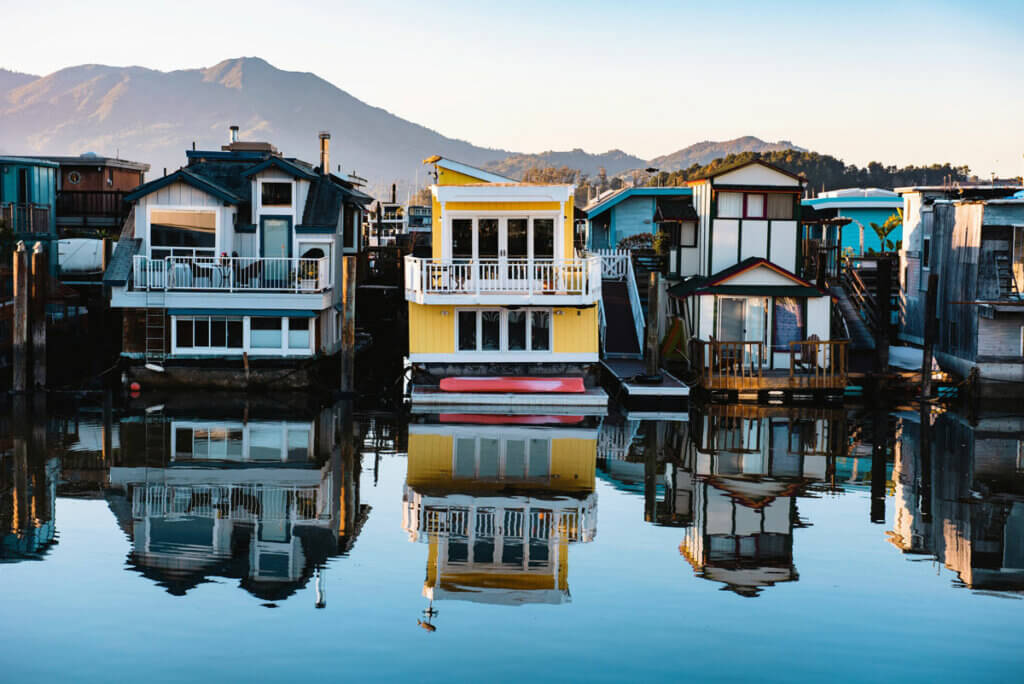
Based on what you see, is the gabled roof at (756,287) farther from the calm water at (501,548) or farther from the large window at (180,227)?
the large window at (180,227)

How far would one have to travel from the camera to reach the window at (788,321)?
35.6 meters

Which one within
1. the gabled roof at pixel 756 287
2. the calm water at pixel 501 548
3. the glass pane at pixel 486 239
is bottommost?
the calm water at pixel 501 548

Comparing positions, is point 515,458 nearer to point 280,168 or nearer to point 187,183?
point 280,168

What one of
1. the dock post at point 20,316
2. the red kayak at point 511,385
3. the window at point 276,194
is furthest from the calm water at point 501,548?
the window at point 276,194

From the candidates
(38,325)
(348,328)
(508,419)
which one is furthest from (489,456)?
(38,325)

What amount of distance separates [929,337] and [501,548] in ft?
64.5

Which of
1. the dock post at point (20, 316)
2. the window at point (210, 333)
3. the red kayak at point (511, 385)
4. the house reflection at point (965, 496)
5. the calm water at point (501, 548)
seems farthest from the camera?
the window at point (210, 333)

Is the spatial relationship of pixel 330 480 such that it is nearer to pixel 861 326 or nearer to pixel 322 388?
pixel 322 388

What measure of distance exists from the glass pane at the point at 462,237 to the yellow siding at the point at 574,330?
323 centimetres

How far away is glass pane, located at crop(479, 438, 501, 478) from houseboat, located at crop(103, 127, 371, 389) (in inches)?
369

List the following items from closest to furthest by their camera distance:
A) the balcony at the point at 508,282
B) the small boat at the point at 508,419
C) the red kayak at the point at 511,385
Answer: the small boat at the point at 508,419 < the balcony at the point at 508,282 < the red kayak at the point at 511,385

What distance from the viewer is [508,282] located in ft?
105

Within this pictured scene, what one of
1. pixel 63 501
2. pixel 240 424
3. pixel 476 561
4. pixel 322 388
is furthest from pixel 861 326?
pixel 63 501

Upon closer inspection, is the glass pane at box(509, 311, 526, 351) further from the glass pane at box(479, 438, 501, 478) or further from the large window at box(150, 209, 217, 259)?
the large window at box(150, 209, 217, 259)
